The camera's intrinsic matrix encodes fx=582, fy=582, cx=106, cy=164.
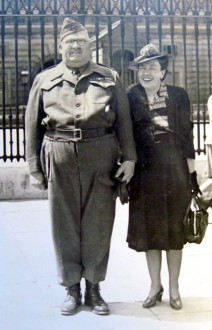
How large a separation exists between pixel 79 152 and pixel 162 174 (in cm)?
61

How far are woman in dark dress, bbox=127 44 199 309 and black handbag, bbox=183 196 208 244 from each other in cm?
5

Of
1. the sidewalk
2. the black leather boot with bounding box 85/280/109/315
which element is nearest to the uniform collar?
the black leather boot with bounding box 85/280/109/315

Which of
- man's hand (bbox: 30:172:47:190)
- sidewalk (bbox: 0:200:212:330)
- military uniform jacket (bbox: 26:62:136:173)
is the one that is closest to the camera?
sidewalk (bbox: 0:200:212:330)

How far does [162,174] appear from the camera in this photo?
4121 mm

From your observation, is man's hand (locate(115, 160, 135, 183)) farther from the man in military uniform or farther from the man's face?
the man's face

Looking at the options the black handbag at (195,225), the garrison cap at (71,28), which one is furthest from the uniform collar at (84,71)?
the black handbag at (195,225)

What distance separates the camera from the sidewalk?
3922mm

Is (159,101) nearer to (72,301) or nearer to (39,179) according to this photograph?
(39,179)

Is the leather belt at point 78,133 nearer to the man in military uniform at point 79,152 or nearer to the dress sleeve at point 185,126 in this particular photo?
the man in military uniform at point 79,152

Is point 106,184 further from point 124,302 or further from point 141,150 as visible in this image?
point 124,302

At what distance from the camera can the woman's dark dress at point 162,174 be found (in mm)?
4121

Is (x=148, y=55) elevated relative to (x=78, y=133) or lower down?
elevated

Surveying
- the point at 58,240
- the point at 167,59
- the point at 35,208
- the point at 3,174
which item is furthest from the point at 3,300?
the point at 3,174

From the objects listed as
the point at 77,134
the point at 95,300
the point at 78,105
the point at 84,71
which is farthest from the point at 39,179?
the point at 95,300
